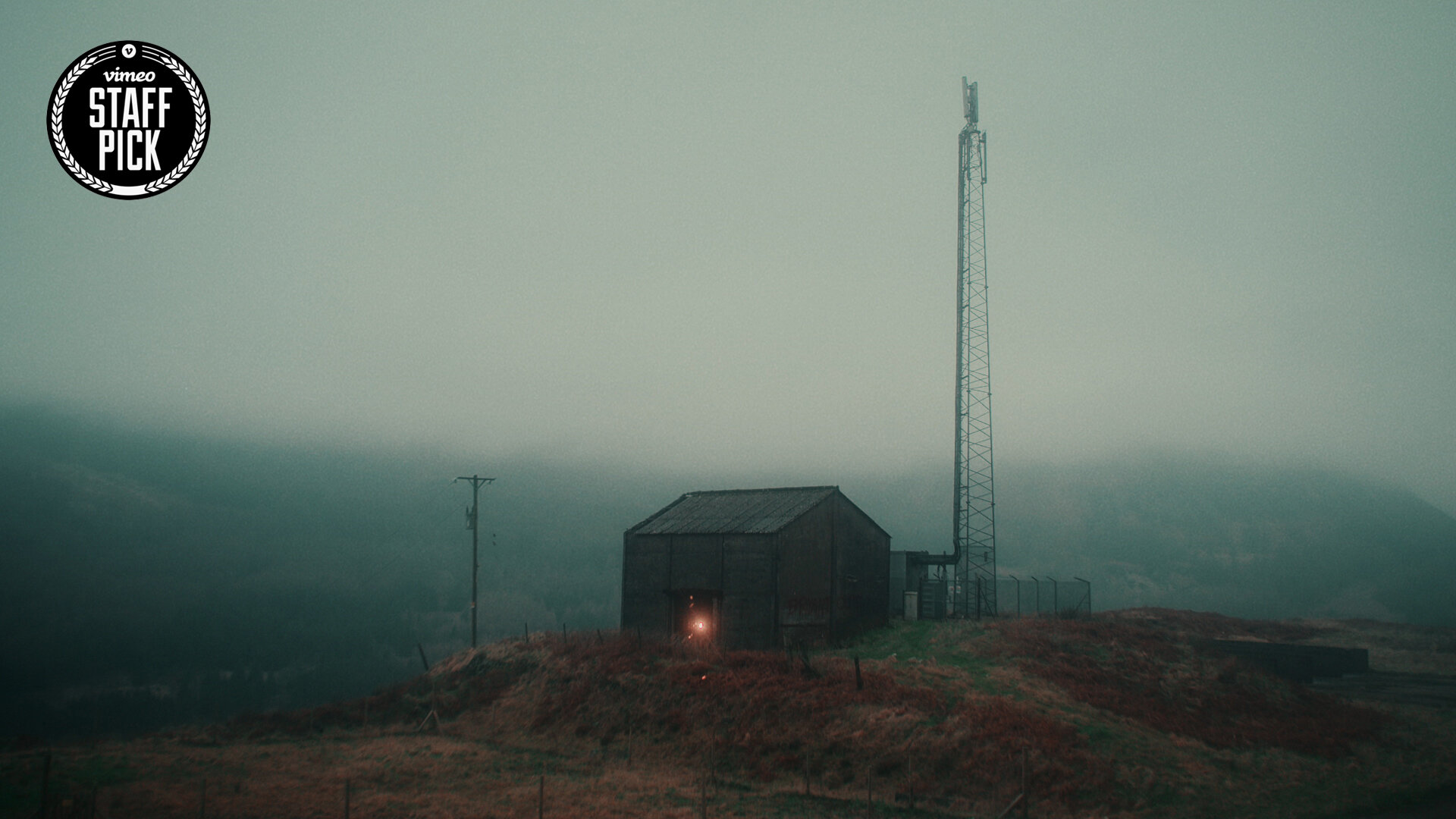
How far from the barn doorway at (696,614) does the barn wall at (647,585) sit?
52 centimetres

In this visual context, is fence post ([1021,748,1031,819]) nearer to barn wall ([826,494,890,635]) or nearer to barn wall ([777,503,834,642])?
barn wall ([777,503,834,642])

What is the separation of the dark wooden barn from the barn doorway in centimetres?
5

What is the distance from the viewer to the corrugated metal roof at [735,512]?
4825 centimetres

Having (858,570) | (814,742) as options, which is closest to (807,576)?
(858,570)

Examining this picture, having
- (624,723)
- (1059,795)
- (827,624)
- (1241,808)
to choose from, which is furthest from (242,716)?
(1241,808)

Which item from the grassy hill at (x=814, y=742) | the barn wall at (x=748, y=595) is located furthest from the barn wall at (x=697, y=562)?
the grassy hill at (x=814, y=742)

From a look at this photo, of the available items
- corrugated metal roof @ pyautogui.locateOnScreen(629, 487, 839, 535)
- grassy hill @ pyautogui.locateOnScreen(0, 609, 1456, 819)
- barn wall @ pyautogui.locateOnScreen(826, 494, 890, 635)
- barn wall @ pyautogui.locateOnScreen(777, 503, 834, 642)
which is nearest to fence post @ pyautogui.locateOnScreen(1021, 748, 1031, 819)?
grassy hill @ pyautogui.locateOnScreen(0, 609, 1456, 819)

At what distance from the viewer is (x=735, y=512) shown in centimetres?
5175

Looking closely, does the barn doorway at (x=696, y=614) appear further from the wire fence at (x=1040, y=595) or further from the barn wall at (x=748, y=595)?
the wire fence at (x=1040, y=595)

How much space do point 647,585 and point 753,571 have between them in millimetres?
7340

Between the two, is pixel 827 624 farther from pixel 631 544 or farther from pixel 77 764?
pixel 77 764

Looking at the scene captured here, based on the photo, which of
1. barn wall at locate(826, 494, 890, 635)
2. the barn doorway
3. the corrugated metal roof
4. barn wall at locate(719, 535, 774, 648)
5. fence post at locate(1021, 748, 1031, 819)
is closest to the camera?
fence post at locate(1021, 748, 1031, 819)

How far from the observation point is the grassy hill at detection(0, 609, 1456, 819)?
2634 centimetres

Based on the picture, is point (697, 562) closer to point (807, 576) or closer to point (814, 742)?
point (807, 576)
